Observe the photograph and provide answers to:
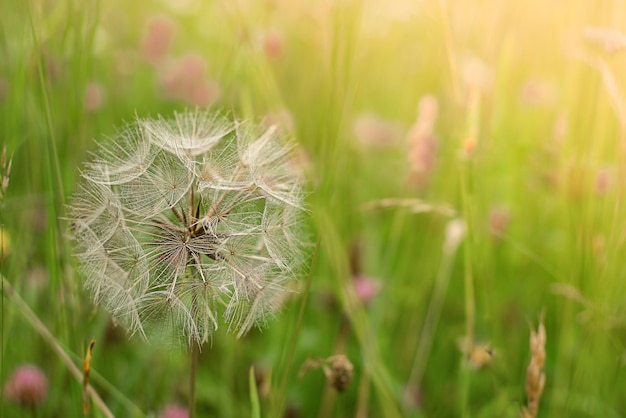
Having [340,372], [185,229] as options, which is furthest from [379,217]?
[185,229]

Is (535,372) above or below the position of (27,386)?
above

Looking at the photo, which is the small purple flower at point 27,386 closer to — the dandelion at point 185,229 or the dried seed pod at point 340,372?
the dandelion at point 185,229

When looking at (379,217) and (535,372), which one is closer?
(535,372)

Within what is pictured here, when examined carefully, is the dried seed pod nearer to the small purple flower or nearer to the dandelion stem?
the dandelion stem

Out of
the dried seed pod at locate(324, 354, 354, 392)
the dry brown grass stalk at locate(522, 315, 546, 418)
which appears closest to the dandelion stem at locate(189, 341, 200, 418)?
the dried seed pod at locate(324, 354, 354, 392)

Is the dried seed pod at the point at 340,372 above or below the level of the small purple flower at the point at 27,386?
above

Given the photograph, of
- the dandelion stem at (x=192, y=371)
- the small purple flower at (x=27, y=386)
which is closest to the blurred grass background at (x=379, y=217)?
the small purple flower at (x=27, y=386)

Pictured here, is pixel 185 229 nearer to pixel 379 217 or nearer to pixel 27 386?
pixel 27 386
